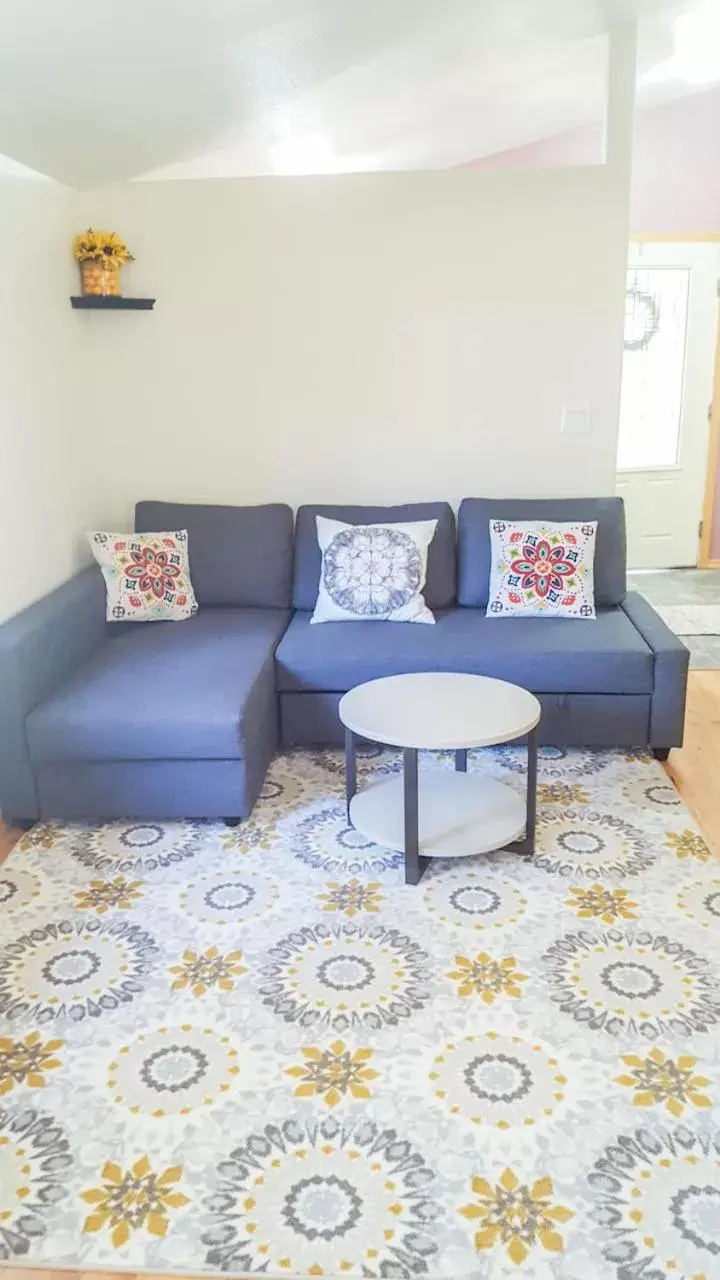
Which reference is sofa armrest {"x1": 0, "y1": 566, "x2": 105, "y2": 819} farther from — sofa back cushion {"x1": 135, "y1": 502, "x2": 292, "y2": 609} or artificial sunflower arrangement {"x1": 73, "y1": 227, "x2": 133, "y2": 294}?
artificial sunflower arrangement {"x1": 73, "y1": 227, "x2": 133, "y2": 294}

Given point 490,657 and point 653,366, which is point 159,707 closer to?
point 490,657

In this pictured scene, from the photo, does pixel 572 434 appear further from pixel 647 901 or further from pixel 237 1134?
pixel 237 1134

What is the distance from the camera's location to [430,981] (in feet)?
7.59

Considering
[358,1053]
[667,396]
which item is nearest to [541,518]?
[358,1053]

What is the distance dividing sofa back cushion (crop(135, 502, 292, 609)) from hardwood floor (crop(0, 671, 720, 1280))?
1.32 metres

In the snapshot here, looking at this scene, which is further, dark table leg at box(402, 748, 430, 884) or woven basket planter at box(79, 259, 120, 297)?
woven basket planter at box(79, 259, 120, 297)

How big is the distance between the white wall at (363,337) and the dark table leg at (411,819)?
73.8 inches

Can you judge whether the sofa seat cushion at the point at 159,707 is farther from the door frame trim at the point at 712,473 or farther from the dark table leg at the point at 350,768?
the door frame trim at the point at 712,473

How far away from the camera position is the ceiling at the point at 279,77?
265 centimetres

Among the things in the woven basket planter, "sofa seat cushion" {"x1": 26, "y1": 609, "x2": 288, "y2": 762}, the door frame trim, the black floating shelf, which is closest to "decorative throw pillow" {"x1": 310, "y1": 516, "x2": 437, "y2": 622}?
"sofa seat cushion" {"x1": 26, "y1": 609, "x2": 288, "y2": 762}

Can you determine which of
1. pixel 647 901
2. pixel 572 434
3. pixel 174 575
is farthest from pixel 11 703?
pixel 572 434

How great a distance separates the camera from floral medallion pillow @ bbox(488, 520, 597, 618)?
3.74 meters

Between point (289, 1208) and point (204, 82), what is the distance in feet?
10.3

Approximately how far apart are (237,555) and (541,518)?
1.25 m
